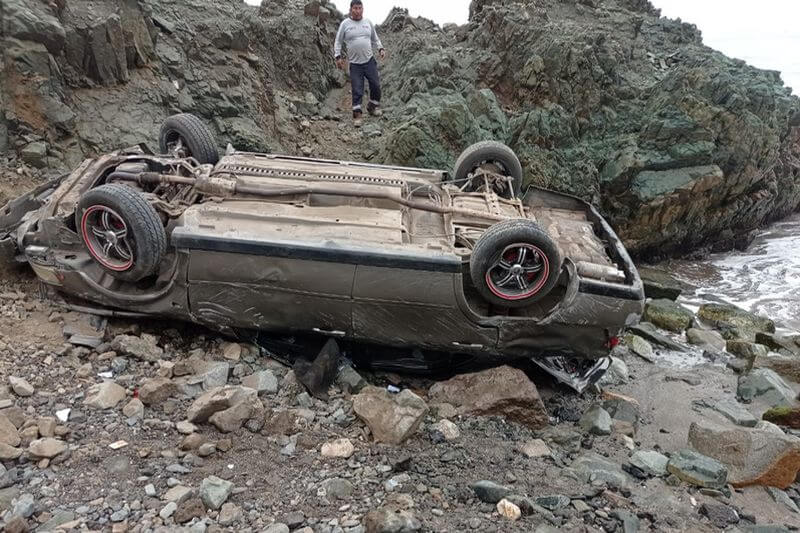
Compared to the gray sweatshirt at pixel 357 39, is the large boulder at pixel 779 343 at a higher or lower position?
lower

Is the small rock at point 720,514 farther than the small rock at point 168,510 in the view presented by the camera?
Yes

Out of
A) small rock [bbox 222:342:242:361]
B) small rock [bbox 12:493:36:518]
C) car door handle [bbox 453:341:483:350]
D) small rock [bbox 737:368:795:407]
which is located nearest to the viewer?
small rock [bbox 12:493:36:518]

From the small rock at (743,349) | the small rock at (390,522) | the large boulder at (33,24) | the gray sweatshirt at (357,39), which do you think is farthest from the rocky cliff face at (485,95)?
the small rock at (390,522)

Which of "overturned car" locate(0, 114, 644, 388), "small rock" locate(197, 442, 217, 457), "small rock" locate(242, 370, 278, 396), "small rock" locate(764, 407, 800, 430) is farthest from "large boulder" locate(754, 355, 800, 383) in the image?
"small rock" locate(197, 442, 217, 457)

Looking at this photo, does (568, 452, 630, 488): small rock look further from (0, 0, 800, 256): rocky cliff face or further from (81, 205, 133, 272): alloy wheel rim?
(0, 0, 800, 256): rocky cliff face

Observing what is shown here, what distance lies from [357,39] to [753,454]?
774 centimetres

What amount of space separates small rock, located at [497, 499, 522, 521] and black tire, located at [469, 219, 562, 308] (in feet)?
4.77

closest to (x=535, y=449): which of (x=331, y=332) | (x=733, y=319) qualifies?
(x=331, y=332)

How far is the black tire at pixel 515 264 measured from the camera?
4.05 metres

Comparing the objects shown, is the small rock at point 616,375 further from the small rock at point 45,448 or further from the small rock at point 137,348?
the small rock at point 45,448

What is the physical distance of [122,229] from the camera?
168 inches

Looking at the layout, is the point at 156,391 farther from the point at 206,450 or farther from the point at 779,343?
the point at 779,343

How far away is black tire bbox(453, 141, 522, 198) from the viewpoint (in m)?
5.95

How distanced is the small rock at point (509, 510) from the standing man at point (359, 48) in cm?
725
